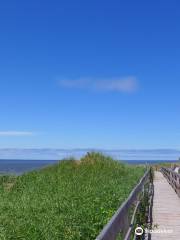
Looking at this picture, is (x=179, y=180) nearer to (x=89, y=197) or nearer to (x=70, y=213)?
(x=89, y=197)

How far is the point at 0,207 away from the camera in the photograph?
15.6m

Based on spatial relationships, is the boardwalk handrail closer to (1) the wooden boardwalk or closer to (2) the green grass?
(2) the green grass

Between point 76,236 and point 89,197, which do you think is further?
point 89,197

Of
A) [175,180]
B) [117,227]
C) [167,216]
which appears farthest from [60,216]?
[175,180]

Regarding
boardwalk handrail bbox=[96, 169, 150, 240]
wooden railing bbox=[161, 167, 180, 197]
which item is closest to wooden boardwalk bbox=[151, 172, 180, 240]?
wooden railing bbox=[161, 167, 180, 197]

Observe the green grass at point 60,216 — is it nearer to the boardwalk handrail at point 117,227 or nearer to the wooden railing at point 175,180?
the boardwalk handrail at point 117,227

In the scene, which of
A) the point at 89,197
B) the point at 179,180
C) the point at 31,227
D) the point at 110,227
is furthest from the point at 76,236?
the point at 179,180

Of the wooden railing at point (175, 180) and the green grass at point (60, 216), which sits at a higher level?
the wooden railing at point (175, 180)

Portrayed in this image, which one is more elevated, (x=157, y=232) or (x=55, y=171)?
(x=55, y=171)

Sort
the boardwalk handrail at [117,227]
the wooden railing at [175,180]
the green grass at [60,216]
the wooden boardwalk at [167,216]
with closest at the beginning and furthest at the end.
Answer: the boardwalk handrail at [117,227], the green grass at [60,216], the wooden boardwalk at [167,216], the wooden railing at [175,180]

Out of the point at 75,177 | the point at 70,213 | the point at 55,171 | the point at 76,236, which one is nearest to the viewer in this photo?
the point at 76,236

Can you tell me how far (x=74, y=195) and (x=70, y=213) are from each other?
16.7 ft

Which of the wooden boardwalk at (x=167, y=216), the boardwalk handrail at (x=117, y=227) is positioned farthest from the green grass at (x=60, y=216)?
the wooden boardwalk at (x=167, y=216)

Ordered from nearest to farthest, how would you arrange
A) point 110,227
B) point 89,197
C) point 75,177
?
point 110,227, point 89,197, point 75,177
